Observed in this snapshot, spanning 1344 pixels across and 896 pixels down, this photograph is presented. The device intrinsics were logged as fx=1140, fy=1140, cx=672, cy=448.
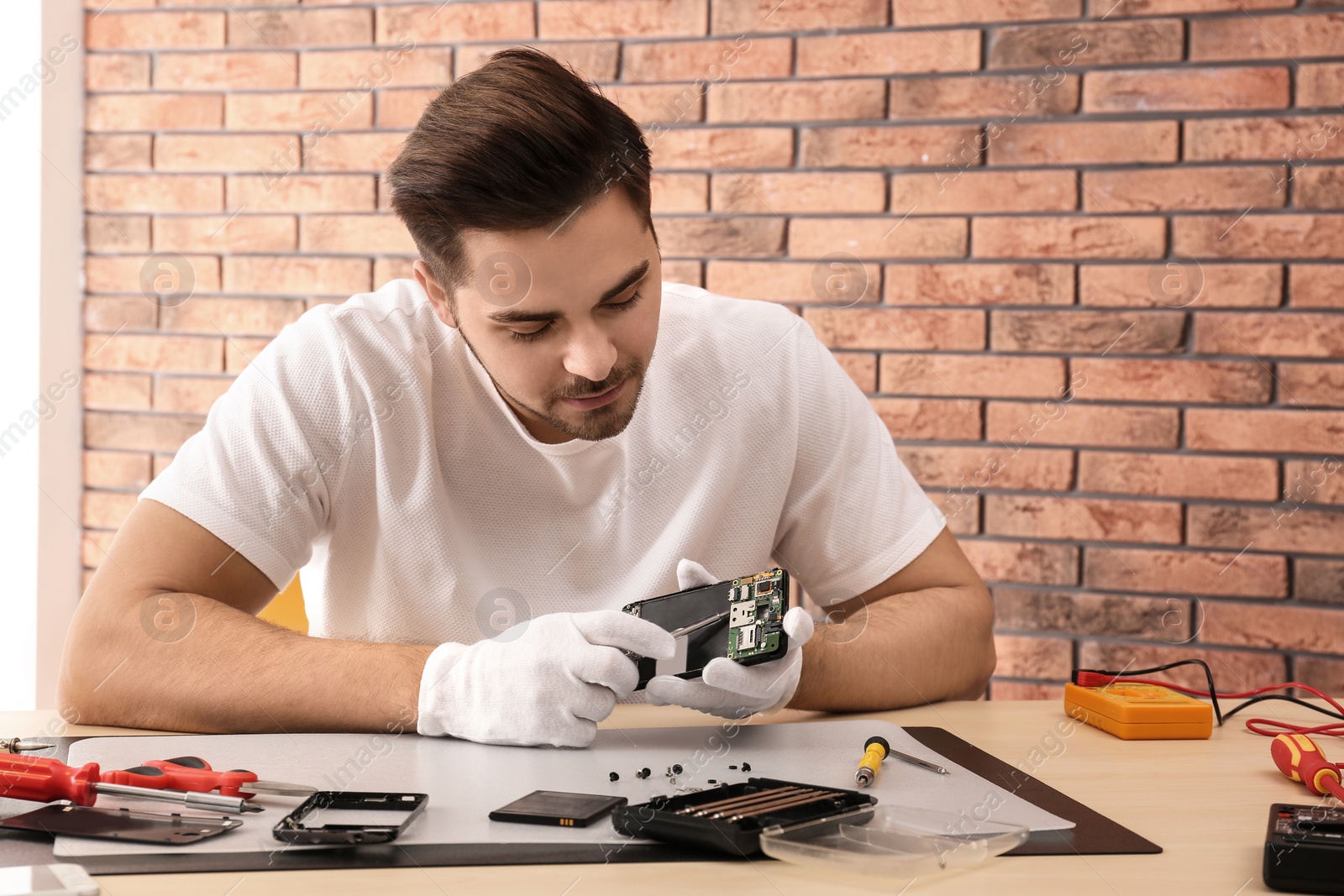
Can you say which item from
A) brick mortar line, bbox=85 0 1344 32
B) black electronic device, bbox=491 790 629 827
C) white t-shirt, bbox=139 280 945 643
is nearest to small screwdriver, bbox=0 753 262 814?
black electronic device, bbox=491 790 629 827

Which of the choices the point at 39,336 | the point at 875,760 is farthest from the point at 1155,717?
the point at 39,336

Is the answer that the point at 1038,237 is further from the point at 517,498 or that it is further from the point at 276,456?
the point at 276,456

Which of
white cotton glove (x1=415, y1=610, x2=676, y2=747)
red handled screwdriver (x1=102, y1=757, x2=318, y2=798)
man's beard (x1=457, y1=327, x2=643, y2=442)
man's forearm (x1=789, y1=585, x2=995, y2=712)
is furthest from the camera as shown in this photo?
man's beard (x1=457, y1=327, x2=643, y2=442)

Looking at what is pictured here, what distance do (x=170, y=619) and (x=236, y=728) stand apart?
0.47 ft

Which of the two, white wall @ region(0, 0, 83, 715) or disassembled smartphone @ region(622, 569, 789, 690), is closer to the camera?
disassembled smartphone @ region(622, 569, 789, 690)

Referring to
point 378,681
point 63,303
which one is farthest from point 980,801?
point 63,303

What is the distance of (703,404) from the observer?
53.5 inches

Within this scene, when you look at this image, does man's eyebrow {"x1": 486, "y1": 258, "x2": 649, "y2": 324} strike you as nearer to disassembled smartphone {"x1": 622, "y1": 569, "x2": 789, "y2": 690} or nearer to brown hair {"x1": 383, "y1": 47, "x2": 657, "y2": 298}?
brown hair {"x1": 383, "y1": 47, "x2": 657, "y2": 298}

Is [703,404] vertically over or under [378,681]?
over

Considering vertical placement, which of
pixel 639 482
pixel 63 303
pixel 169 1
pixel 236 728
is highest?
pixel 169 1

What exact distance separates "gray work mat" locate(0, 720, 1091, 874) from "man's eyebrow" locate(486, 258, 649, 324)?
1.31ft

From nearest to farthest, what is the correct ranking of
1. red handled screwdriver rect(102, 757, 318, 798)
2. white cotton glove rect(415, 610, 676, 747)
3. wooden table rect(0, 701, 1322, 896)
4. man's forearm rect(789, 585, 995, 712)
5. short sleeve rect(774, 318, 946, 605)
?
wooden table rect(0, 701, 1322, 896) < red handled screwdriver rect(102, 757, 318, 798) < white cotton glove rect(415, 610, 676, 747) < man's forearm rect(789, 585, 995, 712) < short sleeve rect(774, 318, 946, 605)

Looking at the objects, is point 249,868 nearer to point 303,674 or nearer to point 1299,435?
point 303,674

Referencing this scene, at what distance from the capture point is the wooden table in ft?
2.00
